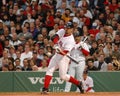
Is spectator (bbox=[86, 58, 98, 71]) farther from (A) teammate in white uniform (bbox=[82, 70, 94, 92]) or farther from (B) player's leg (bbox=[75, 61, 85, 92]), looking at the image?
(B) player's leg (bbox=[75, 61, 85, 92])

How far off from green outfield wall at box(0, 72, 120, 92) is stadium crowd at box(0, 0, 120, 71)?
0.43 m

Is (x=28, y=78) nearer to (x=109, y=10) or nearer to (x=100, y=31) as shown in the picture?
(x=100, y=31)

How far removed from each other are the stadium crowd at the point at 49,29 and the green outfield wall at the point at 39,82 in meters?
0.43

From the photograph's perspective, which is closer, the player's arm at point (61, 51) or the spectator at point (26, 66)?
the player's arm at point (61, 51)

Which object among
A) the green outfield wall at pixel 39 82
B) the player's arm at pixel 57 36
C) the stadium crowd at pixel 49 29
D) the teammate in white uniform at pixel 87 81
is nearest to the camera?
the player's arm at pixel 57 36

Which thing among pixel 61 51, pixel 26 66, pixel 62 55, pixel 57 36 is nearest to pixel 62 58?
pixel 62 55

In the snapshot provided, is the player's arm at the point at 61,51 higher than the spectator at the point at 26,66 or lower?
higher

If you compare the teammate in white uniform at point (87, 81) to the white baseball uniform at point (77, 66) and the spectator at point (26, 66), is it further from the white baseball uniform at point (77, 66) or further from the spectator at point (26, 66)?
the spectator at point (26, 66)

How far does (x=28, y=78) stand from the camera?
17688 mm

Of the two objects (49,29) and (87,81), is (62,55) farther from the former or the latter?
(49,29)

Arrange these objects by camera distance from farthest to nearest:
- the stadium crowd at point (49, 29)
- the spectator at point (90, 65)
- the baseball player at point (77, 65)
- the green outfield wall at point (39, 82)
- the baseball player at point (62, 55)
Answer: the stadium crowd at point (49, 29) < the spectator at point (90, 65) < the green outfield wall at point (39, 82) < the baseball player at point (77, 65) < the baseball player at point (62, 55)

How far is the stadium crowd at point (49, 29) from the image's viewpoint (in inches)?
720

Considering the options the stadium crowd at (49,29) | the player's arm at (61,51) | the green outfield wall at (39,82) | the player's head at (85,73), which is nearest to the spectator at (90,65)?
the stadium crowd at (49,29)

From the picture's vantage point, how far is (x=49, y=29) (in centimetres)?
2070
